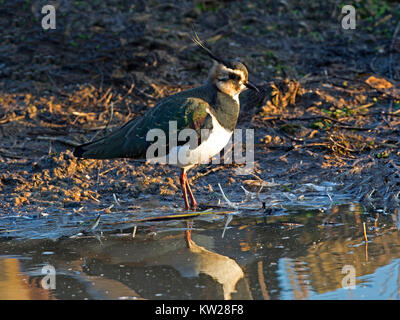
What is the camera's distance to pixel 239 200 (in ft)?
18.4

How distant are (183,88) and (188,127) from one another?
2.53 m

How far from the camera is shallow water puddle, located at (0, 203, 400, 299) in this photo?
3752 millimetres

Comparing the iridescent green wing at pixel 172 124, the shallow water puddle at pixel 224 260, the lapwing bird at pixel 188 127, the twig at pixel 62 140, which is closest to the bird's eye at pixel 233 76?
the lapwing bird at pixel 188 127

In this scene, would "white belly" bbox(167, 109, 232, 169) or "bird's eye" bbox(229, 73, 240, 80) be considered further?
"bird's eye" bbox(229, 73, 240, 80)

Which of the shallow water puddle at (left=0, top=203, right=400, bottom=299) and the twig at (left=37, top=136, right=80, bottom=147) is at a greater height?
the twig at (left=37, top=136, right=80, bottom=147)

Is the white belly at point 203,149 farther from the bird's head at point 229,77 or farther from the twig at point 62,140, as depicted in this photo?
the twig at point 62,140

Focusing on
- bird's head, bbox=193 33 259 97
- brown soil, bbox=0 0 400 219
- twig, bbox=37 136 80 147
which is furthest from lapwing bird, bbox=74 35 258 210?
twig, bbox=37 136 80 147

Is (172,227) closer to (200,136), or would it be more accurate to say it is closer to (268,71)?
(200,136)

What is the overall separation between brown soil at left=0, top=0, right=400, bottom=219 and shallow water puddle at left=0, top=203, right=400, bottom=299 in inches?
26.4

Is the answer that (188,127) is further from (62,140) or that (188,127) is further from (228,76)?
(62,140)

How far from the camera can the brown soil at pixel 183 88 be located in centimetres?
589

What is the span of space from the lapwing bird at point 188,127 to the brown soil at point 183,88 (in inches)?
18.8

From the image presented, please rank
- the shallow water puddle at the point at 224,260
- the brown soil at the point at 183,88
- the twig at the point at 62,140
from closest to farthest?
the shallow water puddle at the point at 224,260 → the brown soil at the point at 183,88 → the twig at the point at 62,140

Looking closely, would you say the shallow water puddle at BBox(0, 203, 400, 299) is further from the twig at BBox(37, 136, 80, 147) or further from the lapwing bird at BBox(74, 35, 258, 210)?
the twig at BBox(37, 136, 80, 147)
